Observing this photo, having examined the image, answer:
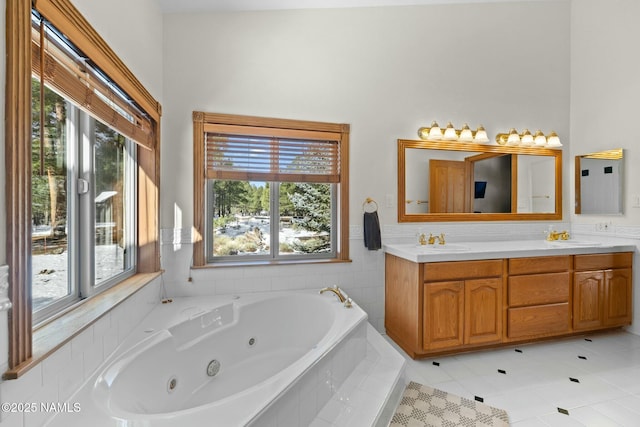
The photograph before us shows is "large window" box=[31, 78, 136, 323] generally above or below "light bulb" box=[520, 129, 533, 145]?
below

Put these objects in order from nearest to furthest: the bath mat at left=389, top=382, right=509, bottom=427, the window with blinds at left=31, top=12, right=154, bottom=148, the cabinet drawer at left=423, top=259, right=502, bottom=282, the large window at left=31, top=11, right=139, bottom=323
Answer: the window with blinds at left=31, top=12, right=154, bottom=148, the large window at left=31, top=11, right=139, bottom=323, the bath mat at left=389, top=382, right=509, bottom=427, the cabinet drawer at left=423, top=259, right=502, bottom=282

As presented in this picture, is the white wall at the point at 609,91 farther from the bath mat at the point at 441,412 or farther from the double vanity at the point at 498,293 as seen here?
the bath mat at the point at 441,412

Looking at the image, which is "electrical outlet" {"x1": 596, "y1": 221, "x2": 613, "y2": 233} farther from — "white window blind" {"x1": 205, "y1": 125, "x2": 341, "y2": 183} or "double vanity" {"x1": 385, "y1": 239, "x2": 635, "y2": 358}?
"white window blind" {"x1": 205, "y1": 125, "x2": 341, "y2": 183}

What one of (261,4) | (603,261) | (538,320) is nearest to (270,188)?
(261,4)

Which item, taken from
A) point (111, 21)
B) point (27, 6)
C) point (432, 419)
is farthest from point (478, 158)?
point (27, 6)

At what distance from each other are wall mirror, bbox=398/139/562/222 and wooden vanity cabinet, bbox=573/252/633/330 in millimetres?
647

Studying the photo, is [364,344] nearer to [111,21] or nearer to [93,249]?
[93,249]

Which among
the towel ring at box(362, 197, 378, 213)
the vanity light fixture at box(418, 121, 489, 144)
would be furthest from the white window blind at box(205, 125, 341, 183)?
the vanity light fixture at box(418, 121, 489, 144)

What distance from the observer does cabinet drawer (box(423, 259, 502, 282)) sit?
2281 mm

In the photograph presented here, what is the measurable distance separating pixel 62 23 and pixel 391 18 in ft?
8.31

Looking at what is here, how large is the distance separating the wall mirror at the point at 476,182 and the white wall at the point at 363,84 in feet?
0.39

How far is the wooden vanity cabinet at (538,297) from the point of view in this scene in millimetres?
2459

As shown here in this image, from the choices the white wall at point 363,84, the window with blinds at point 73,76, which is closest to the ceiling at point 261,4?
the white wall at point 363,84

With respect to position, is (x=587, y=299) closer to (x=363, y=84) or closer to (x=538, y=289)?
(x=538, y=289)
